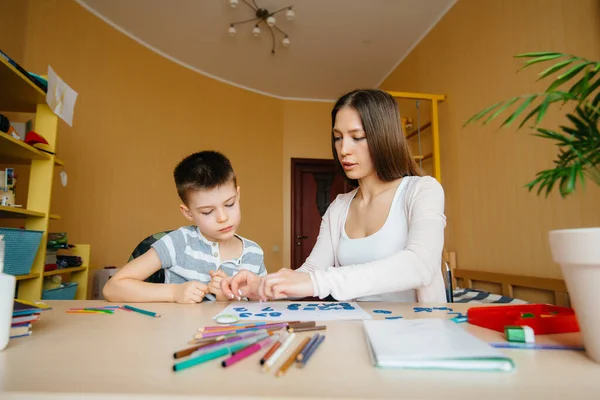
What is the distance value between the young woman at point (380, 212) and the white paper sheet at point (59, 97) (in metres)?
1.25

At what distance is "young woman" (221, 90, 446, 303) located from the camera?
0.90 m

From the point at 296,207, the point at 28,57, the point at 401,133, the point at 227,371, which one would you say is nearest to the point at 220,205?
the point at 401,133

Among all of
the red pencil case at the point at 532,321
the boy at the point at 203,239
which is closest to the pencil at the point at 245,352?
the red pencil case at the point at 532,321

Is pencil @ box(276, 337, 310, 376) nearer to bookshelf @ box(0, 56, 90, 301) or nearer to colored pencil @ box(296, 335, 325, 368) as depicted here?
colored pencil @ box(296, 335, 325, 368)

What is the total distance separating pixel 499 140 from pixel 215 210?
6.04 ft

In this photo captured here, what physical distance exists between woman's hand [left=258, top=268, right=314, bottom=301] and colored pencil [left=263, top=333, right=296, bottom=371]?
21cm

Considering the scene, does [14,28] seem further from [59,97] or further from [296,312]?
[296,312]

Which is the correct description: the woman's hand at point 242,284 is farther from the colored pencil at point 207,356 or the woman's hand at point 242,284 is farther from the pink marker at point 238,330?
the colored pencil at point 207,356

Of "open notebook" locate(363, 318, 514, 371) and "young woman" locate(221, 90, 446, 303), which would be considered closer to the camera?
"open notebook" locate(363, 318, 514, 371)

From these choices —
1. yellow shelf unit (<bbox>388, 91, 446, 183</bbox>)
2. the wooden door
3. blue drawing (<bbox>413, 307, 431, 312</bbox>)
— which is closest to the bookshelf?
blue drawing (<bbox>413, 307, 431, 312</bbox>)

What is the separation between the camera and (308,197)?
5.02 metres

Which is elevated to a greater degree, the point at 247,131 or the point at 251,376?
the point at 247,131

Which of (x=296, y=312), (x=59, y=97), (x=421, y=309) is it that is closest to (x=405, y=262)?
(x=421, y=309)

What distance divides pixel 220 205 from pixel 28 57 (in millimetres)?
2187
